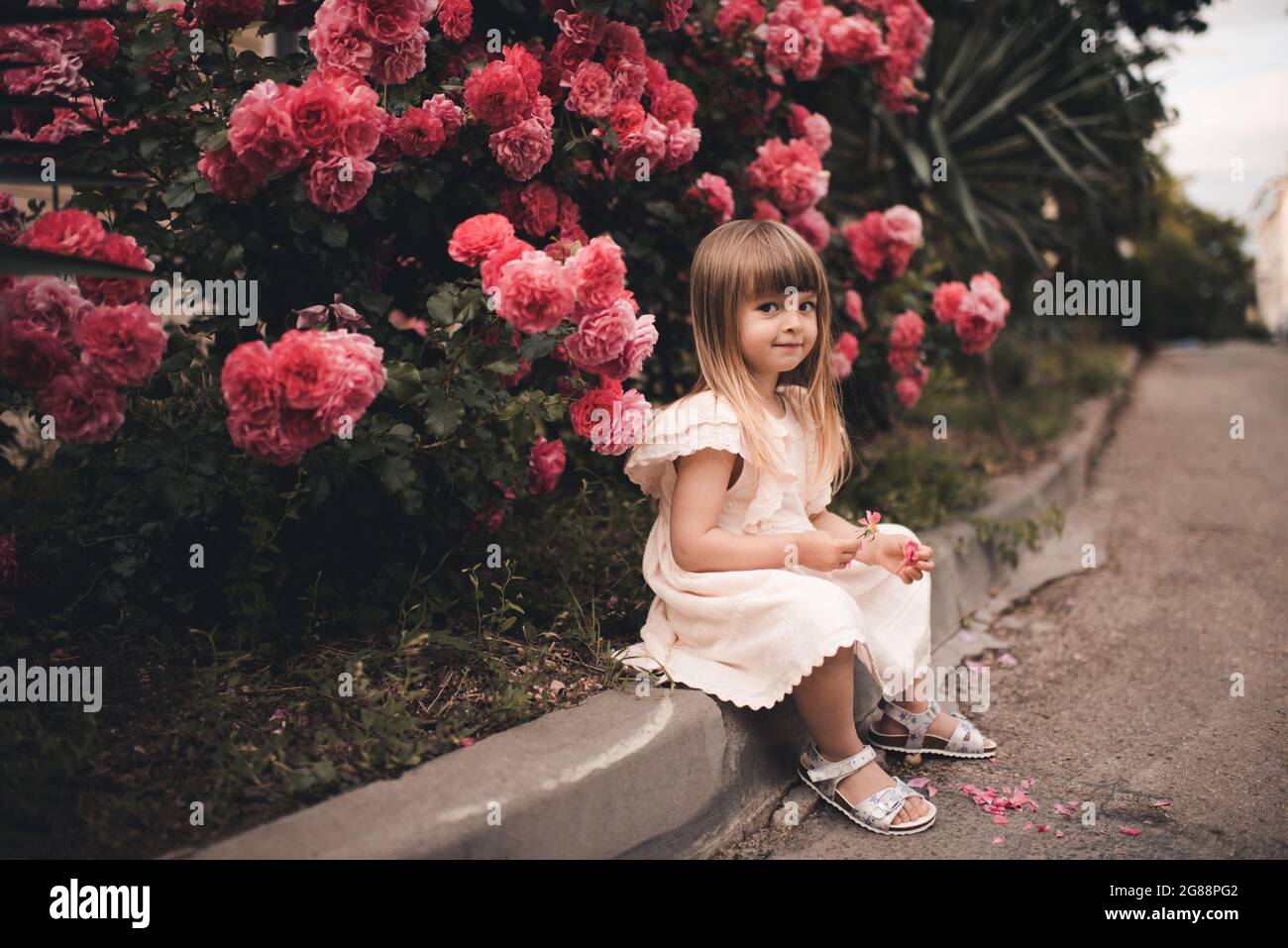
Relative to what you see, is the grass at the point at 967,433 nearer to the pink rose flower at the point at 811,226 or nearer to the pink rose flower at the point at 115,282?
the pink rose flower at the point at 811,226

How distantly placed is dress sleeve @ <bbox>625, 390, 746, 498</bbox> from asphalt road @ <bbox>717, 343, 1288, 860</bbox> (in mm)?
844

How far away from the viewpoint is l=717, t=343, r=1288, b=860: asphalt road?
7.45ft

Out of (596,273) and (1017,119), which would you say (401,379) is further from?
(1017,119)

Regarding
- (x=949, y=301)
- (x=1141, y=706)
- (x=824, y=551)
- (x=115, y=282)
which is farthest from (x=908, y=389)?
(x=115, y=282)

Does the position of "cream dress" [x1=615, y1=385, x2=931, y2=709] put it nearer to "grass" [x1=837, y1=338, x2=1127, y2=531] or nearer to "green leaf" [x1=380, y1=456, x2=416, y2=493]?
"green leaf" [x1=380, y1=456, x2=416, y2=493]

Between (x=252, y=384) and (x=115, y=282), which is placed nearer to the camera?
(x=252, y=384)

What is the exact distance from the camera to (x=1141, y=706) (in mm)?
2975

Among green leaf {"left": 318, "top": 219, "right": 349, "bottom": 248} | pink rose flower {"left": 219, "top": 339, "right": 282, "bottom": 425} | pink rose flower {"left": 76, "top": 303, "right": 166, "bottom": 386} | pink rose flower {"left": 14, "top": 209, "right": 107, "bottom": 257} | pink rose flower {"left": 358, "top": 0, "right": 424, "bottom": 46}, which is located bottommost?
pink rose flower {"left": 219, "top": 339, "right": 282, "bottom": 425}

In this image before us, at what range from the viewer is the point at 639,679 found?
2.38m

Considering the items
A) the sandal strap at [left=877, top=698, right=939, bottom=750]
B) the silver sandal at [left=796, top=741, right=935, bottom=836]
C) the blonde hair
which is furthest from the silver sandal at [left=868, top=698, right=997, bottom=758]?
the blonde hair

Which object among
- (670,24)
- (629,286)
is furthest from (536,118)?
(629,286)

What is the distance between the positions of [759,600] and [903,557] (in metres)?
0.40
